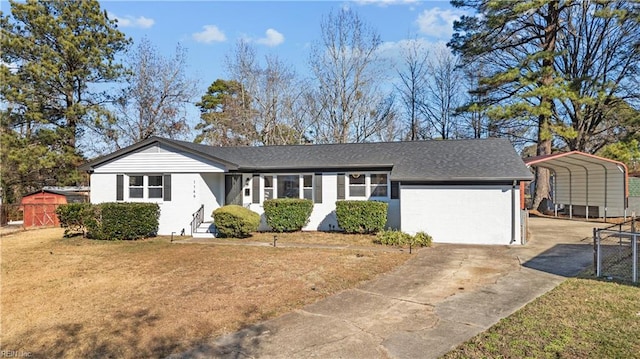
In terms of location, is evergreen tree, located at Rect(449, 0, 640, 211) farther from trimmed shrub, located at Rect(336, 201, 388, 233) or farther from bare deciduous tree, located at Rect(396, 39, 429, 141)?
trimmed shrub, located at Rect(336, 201, 388, 233)

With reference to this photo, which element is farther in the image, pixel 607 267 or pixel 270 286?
pixel 607 267

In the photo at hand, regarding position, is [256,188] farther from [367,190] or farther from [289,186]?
[367,190]

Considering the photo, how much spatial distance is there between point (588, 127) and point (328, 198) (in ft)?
63.9

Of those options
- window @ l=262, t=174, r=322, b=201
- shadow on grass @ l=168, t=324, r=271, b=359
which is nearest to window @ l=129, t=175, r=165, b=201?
window @ l=262, t=174, r=322, b=201

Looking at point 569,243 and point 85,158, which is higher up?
point 85,158

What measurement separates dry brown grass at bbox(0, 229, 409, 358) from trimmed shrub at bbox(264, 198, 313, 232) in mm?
3120

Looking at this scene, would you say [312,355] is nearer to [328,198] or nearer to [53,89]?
[328,198]

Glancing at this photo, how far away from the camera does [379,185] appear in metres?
15.6

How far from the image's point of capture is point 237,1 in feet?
49.3

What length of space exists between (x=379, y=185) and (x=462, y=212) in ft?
12.0

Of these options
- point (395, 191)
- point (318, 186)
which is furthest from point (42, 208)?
point (395, 191)

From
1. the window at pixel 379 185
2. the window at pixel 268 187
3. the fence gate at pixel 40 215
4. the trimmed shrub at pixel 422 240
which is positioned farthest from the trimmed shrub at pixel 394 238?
the fence gate at pixel 40 215

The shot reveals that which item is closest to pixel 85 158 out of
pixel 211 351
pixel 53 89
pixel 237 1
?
pixel 53 89

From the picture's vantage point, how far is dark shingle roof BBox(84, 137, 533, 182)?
1318cm
